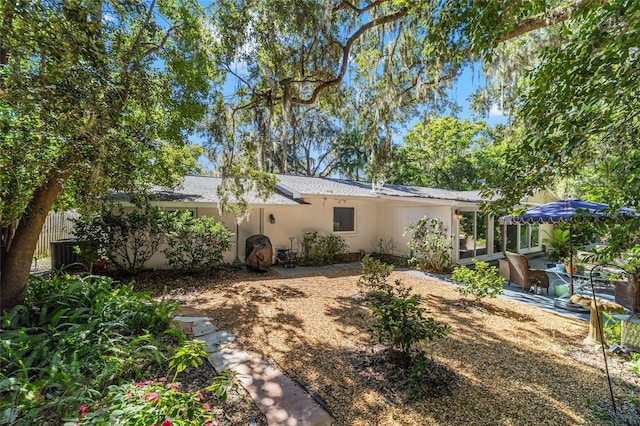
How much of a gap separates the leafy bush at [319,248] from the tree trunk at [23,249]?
722 cm

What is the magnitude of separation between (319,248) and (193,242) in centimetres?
428

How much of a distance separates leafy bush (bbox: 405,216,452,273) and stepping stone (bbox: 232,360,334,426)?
6.75 m

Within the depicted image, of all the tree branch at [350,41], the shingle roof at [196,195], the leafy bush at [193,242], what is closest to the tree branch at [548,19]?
the tree branch at [350,41]

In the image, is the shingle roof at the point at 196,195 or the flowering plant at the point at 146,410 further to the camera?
the shingle roof at the point at 196,195

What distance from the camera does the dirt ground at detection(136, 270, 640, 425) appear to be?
109 inches

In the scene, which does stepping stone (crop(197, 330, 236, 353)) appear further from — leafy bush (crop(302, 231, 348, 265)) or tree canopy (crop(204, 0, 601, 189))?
leafy bush (crop(302, 231, 348, 265))

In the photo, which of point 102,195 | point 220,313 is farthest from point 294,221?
point 102,195

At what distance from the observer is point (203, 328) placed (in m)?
4.58

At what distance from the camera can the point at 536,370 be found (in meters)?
3.54

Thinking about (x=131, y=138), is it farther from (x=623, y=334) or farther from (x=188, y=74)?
(x=623, y=334)

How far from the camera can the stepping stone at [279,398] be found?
2566 mm

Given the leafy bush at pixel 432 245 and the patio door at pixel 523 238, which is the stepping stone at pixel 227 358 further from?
the patio door at pixel 523 238

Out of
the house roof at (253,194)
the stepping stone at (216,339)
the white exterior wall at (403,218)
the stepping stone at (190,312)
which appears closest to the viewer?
the stepping stone at (216,339)

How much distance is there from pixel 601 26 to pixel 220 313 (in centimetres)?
610
